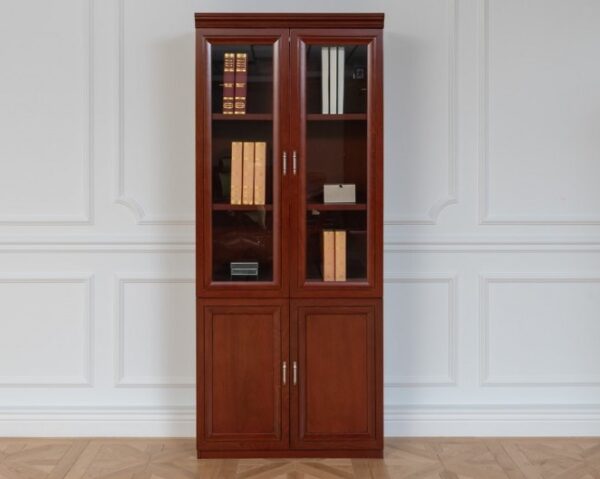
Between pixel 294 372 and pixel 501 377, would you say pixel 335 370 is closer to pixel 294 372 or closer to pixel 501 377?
pixel 294 372

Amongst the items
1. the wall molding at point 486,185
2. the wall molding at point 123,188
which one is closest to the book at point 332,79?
the wall molding at point 486,185

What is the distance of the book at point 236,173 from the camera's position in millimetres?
3326

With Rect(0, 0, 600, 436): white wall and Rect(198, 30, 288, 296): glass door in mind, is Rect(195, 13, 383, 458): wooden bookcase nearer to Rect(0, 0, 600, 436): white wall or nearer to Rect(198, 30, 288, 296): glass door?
Rect(198, 30, 288, 296): glass door

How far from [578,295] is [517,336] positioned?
374 millimetres

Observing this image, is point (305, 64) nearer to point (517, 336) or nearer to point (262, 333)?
point (262, 333)

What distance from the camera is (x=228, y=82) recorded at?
3.32 metres

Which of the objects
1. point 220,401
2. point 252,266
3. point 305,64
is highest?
point 305,64

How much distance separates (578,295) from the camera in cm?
369

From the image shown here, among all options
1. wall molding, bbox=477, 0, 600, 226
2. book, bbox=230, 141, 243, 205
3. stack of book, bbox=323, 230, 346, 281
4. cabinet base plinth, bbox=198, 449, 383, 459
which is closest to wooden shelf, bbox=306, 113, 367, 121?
book, bbox=230, 141, 243, 205

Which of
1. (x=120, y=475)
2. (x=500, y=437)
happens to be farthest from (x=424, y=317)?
(x=120, y=475)

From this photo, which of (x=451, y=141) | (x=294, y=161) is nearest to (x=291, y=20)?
(x=294, y=161)

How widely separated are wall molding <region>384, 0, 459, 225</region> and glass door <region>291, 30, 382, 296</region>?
38 centimetres

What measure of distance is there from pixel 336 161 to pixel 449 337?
3.61 ft

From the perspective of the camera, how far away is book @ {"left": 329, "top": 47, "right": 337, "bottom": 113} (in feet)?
10.8
